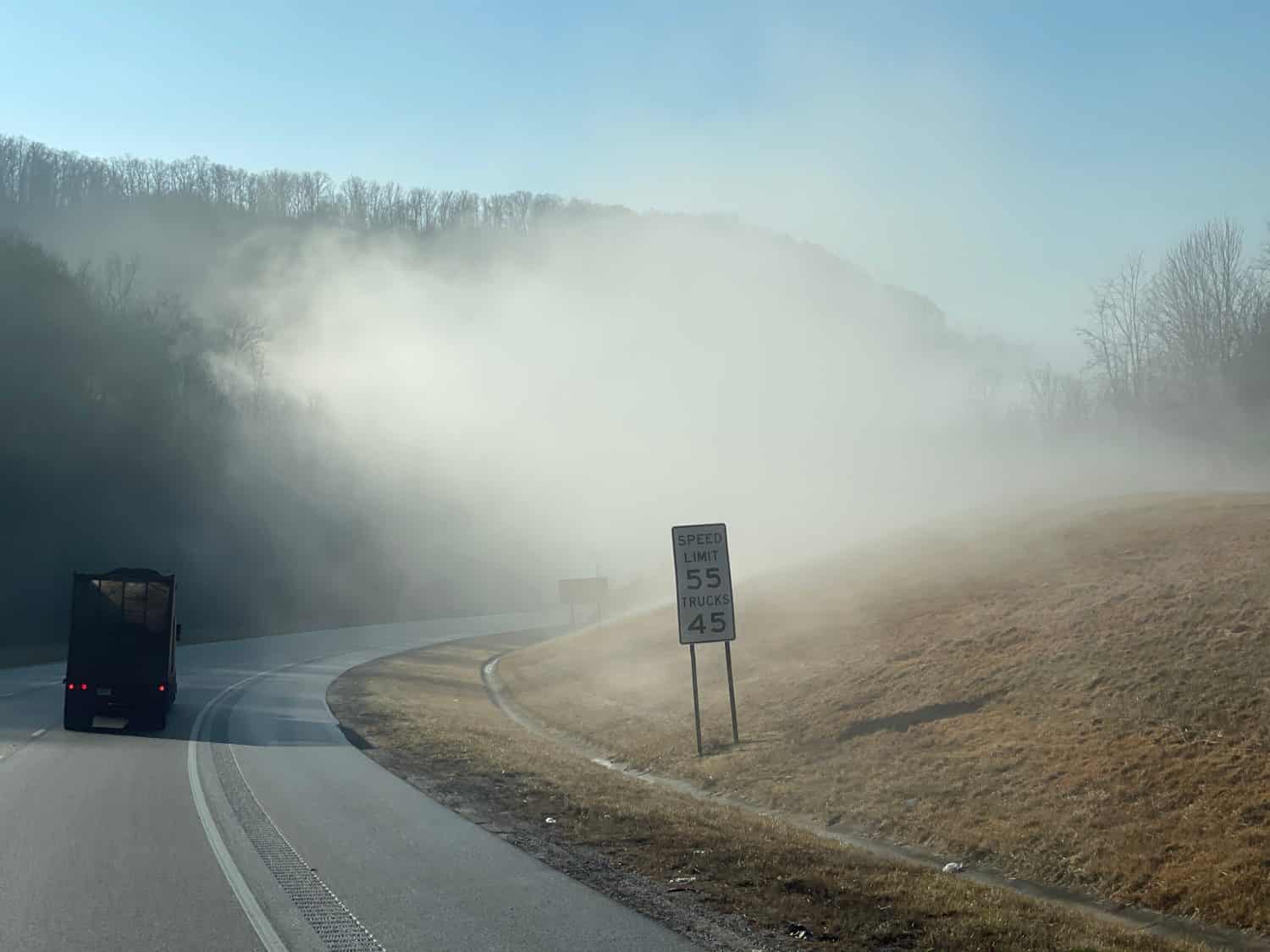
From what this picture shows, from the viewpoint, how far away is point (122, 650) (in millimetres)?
22891

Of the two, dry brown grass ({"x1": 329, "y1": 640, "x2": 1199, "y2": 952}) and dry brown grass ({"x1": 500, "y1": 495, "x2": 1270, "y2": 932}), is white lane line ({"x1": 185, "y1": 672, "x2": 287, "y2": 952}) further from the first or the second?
dry brown grass ({"x1": 500, "y1": 495, "x2": 1270, "y2": 932})

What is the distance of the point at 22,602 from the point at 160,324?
30601mm

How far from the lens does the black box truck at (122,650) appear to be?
22.2 m

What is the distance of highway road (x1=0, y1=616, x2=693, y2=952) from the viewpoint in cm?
745

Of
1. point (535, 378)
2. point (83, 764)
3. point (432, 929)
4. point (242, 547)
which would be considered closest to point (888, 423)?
point (535, 378)

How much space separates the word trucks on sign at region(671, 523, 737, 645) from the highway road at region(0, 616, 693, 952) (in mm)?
5525

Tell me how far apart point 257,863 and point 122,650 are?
15.1m

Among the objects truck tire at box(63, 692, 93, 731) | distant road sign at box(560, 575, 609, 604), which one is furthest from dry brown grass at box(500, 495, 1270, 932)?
distant road sign at box(560, 575, 609, 604)

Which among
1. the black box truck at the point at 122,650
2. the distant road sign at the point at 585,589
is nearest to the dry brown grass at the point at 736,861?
the black box truck at the point at 122,650

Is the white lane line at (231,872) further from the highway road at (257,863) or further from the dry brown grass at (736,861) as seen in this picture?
the dry brown grass at (736,861)

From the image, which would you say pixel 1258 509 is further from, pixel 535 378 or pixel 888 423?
pixel 535 378

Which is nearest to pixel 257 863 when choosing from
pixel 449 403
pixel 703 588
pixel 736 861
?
pixel 736 861

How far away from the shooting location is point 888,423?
9625cm

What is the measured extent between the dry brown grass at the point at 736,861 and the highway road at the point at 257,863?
2.60ft
